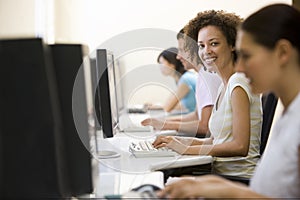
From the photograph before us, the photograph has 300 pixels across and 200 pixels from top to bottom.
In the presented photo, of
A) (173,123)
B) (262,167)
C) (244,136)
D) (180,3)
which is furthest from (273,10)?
(180,3)

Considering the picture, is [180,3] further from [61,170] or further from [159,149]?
[61,170]

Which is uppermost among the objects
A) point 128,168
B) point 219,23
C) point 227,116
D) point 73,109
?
point 219,23

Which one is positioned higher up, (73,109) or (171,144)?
(73,109)

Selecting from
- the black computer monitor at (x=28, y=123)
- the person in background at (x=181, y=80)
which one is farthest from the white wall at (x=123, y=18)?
the black computer monitor at (x=28, y=123)

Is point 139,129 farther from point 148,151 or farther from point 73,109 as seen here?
point 73,109

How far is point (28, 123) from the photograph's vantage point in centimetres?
100

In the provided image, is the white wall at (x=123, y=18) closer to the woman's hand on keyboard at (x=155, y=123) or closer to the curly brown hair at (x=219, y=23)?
the woman's hand on keyboard at (x=155, y=123)

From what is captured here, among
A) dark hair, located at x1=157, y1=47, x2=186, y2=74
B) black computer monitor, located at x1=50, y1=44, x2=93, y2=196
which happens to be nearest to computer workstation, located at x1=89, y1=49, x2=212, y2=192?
black computer monitor, located at x1=50, y1=44, x2=93, y2=196

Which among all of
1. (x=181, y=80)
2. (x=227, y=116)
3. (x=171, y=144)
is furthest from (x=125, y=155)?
(x=181, y=80)

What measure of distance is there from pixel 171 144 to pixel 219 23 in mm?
604

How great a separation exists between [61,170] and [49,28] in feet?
10.7

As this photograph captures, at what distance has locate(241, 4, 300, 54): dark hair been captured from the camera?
1.12 metres

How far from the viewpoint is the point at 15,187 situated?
0.99 metres

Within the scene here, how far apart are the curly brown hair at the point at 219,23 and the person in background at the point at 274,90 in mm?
1009
